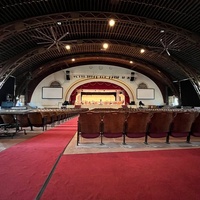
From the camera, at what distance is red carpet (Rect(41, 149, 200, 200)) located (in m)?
1.78

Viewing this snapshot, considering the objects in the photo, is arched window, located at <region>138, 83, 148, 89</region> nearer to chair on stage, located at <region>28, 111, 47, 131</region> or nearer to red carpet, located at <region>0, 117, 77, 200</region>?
chair on stage, located at <region>28, 111, 47, 131</region>

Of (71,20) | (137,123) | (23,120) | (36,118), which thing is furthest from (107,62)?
(137,123)

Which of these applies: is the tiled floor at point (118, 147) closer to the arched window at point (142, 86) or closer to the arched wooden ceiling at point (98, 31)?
the arched wooden ceiling at point (98, 31)

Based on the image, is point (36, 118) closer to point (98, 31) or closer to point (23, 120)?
point (23, 120)

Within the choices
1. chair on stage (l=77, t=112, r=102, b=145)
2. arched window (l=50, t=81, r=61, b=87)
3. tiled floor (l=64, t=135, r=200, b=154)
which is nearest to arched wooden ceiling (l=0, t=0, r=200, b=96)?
arched window (l=50, t=81, r=61, b=87)

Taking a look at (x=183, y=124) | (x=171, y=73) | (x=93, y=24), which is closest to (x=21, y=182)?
(x=183, y=124)

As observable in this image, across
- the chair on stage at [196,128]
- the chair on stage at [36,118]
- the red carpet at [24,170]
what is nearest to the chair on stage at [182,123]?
Answer: the chair on stage at [196,128]

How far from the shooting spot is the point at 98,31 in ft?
48.1

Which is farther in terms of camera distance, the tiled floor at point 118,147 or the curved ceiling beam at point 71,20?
the curved ceiling beam at point 71,20

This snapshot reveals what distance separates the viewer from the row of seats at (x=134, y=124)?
4082 mm

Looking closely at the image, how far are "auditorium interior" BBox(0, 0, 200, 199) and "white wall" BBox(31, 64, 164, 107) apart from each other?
0.48ft

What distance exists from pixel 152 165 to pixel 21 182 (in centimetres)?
189

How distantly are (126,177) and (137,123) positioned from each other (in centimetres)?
208

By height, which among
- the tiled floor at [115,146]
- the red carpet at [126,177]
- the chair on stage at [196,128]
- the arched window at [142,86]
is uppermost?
the arched window at [142,86]
